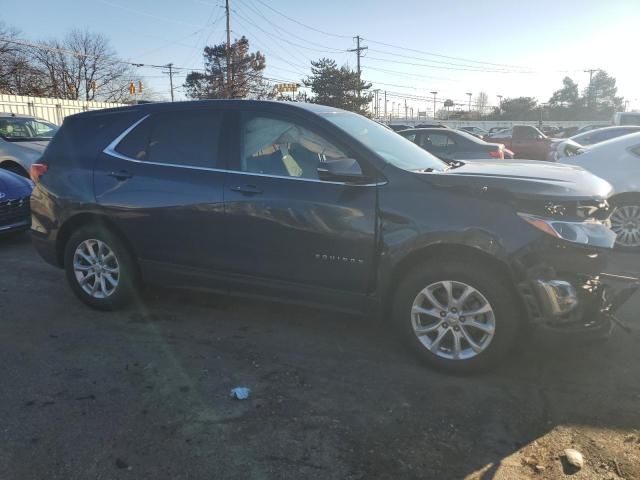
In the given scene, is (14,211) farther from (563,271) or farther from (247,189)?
(563,271)

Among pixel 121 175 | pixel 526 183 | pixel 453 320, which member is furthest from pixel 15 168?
pixel 526 183

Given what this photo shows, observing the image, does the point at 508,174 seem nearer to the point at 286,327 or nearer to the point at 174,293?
the point at 286,327

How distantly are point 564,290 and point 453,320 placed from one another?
2.28 ft

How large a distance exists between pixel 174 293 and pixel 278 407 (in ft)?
8.21

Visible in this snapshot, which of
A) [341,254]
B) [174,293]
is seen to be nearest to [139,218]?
[174,293]

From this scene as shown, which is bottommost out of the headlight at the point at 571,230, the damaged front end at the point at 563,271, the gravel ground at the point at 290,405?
the gravel ground at the point at 290,405

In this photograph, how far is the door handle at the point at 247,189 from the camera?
3949mm

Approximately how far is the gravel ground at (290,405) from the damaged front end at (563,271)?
7.2 inches

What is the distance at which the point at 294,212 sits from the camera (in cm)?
379

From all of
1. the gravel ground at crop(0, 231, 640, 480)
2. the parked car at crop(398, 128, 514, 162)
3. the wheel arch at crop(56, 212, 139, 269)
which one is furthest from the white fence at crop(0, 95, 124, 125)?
the gravel ground at crop(0, 231, 640, 480)

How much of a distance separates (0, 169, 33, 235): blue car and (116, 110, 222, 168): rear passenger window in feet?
12.0

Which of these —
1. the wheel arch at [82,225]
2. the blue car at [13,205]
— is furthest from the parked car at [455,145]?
the wheel arch at [82,225]

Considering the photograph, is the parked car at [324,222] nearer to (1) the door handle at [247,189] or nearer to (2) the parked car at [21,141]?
(1) the door handle at [247,189]

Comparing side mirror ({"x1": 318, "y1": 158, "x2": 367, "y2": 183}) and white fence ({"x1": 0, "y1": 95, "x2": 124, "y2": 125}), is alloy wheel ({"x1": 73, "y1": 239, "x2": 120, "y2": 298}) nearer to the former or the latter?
side mirror ({"x1": 318, "y1": 158, "x2": 367, "y2": 183})
